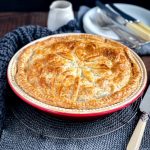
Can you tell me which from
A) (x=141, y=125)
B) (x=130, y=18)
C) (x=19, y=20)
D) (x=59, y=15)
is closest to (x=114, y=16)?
(x=130, y=18)

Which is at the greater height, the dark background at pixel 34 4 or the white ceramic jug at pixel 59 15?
the white ceramic jug at pixel 59 15

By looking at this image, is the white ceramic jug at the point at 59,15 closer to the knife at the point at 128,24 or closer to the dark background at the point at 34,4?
the knife at the point at 128,24

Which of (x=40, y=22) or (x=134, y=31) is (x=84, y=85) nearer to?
(x=134, y=31)

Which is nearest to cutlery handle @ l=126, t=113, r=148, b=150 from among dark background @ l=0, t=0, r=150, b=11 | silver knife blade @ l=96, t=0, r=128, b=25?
silver knife blade @ l=96, t=0, r=128, b=25

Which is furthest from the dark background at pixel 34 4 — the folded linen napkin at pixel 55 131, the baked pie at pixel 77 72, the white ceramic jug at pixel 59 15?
the folded linen napkin at pixel 55 131

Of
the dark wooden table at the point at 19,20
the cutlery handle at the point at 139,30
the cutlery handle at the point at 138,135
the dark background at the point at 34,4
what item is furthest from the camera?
the dark background at the point at 34,4

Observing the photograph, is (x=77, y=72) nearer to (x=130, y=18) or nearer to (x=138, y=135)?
(x=138, y=135)
